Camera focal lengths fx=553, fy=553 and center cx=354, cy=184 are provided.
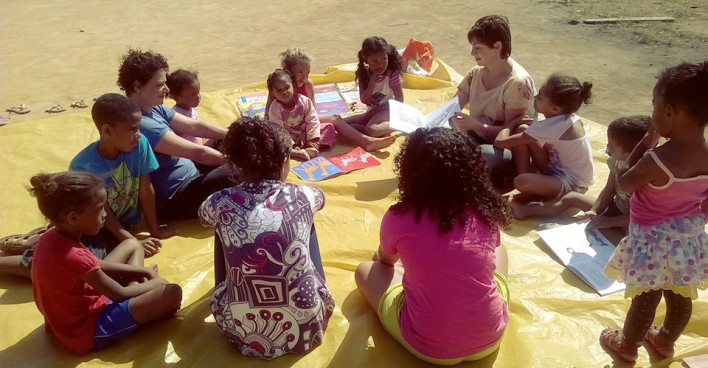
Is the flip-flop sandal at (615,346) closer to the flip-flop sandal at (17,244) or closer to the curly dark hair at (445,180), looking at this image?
the curly dark hair at (445,180)

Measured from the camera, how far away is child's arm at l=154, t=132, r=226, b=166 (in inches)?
130

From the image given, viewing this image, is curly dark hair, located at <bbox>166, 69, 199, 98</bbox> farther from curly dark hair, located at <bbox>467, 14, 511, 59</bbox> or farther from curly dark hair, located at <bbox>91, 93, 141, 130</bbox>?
curly dark hair, located at <bbox>467, 14, 511, 59</bbox>

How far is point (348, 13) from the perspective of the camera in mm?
9297

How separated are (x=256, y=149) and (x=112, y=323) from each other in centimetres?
99

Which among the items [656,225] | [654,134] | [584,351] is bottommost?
[584,351]

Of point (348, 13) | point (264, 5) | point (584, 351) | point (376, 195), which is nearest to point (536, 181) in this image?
point (376, 195)

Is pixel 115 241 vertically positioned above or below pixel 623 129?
below

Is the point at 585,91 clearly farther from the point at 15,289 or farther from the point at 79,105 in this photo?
the point at 79,105

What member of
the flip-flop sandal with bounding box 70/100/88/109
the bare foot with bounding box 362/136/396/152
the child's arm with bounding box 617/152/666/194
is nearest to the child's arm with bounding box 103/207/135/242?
the bare foot with bounding box 362/136/396/152

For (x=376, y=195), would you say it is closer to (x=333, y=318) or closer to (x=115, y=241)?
(x=333, y=318)

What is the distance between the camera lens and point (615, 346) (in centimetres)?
237

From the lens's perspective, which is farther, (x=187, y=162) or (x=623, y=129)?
(x=187, y=162)

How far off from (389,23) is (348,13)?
3.30ft

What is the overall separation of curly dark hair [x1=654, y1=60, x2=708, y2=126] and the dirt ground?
3.42m
